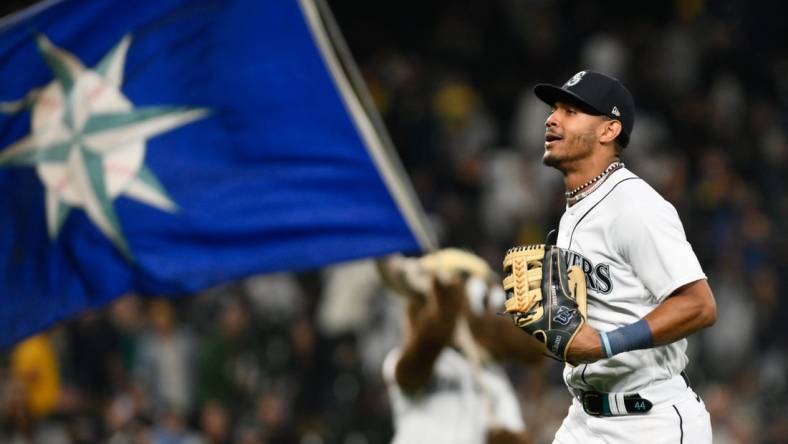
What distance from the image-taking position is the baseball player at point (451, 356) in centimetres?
662

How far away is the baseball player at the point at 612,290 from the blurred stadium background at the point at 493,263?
18.5 feet

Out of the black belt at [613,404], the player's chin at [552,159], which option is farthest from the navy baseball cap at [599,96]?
the black belt at [613,404]

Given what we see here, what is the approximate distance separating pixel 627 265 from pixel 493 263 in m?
7.76

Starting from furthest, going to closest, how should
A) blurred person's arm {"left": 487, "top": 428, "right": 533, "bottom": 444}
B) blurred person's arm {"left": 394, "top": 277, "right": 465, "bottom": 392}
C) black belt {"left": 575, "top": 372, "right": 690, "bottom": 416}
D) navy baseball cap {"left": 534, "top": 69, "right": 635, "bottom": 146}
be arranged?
blurred person's arm {"left": 487, "top": 428, "right": 533, "bottom": 444}
blurred person's arm {"left": 394, "top": 277, "right": 465, "bottom": 392}
navy baseball cap {"left": 534, "top": 69, "right": 635, "bottom": 146}
black belt {"left": 575, "top": 372, "right": 690, "bottom": 416}

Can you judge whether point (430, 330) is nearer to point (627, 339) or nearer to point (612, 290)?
point (612, 290)

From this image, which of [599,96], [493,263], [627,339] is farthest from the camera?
[493,263]

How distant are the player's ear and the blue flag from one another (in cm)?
215

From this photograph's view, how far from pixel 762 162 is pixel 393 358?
6544 millimetres

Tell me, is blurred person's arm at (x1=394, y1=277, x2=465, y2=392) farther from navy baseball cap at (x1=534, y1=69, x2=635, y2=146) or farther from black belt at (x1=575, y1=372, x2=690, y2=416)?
navy baseball cap at (x1=534, y1=69, x2=635, y2=146)

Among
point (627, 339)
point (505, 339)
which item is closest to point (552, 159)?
point (627, 339)

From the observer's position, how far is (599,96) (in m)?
4.71

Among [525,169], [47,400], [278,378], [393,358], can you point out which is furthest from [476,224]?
[393,358]

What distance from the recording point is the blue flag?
6.83 m

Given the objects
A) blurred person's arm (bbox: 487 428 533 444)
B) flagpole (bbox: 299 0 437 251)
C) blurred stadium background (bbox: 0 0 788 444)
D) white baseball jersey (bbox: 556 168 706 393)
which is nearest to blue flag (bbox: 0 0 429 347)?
flagpole (bbox: 299 0 437 251)
